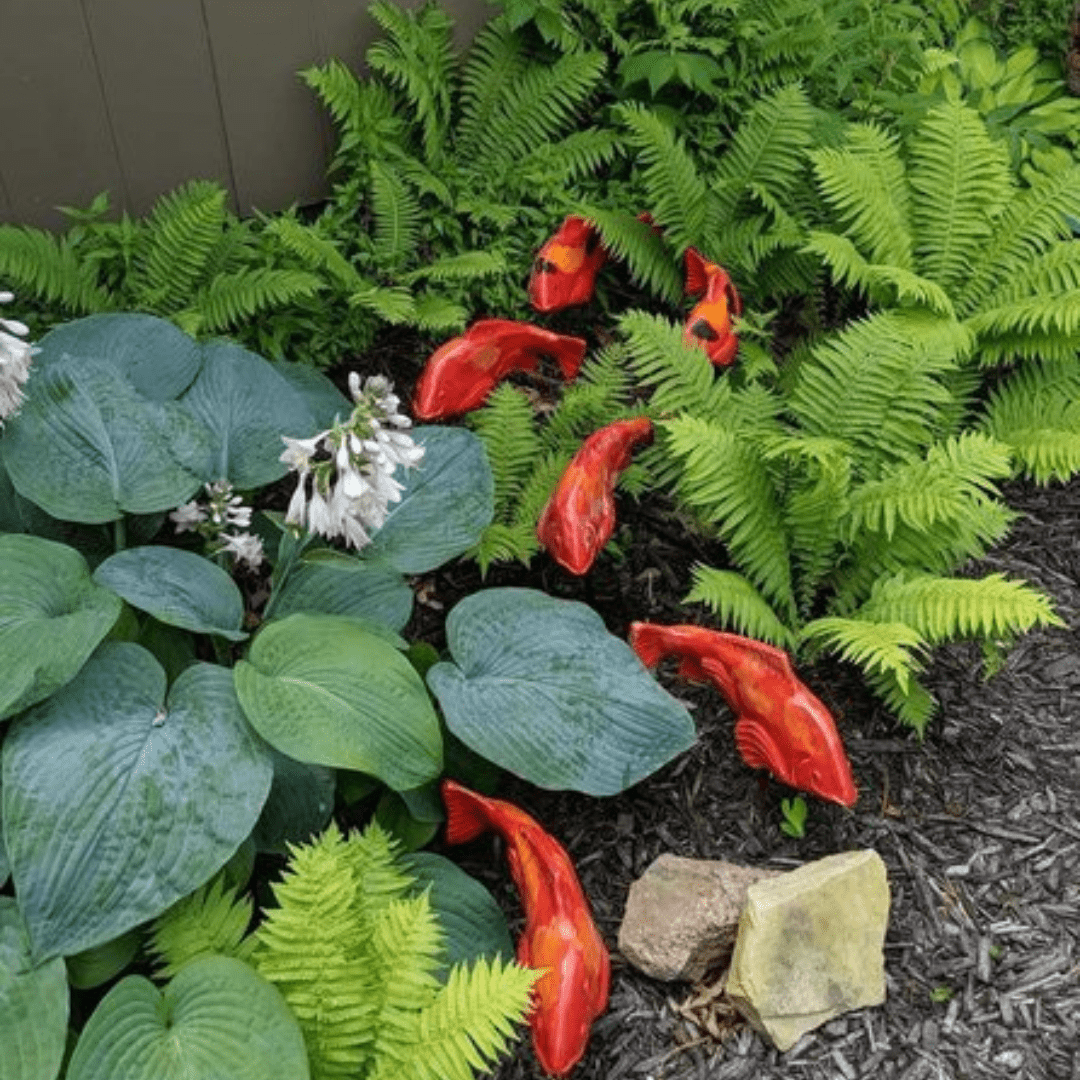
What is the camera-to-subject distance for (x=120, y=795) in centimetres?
234

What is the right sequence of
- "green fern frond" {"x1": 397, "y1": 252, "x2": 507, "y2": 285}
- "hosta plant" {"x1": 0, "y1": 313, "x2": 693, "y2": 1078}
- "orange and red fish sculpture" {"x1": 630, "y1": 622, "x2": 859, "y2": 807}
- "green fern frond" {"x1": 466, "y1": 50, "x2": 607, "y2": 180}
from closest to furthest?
"hosta plant" {"x1": 0, "y1": 313, "x2": 693, "y2": 1078} → "orange and red fish sculpture" {"x1": 630, "y1": 622, "x2": 859, "y2": 807} → "green fern frond" {"x1": 397, "y1": 252, "x2": 507, "y2": 285} → "green fern frond" {"x1": 466, "y1": 50, "x2": 607, "y2": 180}

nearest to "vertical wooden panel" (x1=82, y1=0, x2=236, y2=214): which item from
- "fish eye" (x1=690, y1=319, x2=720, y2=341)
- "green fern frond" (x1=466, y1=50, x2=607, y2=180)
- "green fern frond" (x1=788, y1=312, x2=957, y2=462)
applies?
"green fern frond" (x1=466, y1=50, x2=607, y2=180)

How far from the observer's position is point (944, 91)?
4.59m

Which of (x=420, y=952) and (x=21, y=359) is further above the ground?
(x=21, y=359)

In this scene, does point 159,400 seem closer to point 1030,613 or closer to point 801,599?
point 801,599

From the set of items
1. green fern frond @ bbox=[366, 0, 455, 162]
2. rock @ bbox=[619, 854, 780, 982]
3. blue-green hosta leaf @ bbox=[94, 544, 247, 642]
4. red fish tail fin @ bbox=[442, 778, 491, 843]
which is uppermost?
green fern frond @ bbox=[366, 0, 455, 162]

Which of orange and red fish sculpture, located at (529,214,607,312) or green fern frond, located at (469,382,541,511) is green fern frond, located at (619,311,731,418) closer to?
green fern frond, located at (469,382,541,511)

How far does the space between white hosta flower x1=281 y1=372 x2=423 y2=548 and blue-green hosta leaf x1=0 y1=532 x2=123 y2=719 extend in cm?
43

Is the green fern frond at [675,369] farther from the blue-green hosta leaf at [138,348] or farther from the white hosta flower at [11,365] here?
the white hosta flower at [11,365]

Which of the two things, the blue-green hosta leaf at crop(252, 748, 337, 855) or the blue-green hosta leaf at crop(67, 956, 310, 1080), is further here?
the blue-green hosta leaf at crop(252, 748, 337, 855)

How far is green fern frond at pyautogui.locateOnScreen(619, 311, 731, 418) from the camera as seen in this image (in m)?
3.43

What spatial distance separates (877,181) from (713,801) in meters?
1.91

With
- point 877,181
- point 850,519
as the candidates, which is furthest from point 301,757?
point 877,181

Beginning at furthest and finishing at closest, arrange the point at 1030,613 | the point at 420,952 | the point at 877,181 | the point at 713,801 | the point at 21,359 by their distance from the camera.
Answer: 1. the point at 877,181
2. the point at 713,801
3. the point at 1030,613
4. the point at 21,359
5. the point at 420,952
